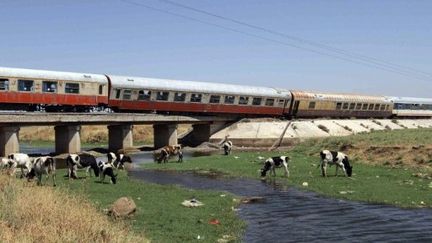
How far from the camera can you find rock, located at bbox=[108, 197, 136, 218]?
60.1ft

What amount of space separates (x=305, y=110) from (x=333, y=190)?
57.3 m

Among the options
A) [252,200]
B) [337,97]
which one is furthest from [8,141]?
[337,97]

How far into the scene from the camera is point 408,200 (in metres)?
22.7

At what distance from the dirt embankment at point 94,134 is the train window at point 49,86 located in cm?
3741

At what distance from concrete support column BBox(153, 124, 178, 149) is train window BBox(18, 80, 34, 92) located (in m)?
21.5

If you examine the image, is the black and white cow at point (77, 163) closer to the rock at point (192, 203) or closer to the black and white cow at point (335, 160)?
the rock at point (192, 203)

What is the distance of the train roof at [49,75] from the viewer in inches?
1824

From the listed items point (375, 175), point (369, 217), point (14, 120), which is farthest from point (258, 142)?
point (369, 217)

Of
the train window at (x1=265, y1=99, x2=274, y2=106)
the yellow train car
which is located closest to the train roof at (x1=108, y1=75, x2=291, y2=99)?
the train window at (x1=265, y1=99, x2=274, y2=106)

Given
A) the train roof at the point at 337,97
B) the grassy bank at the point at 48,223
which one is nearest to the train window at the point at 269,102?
the train roof at the point at 337,97

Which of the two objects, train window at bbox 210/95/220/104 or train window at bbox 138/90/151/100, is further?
train window at bbox 210/95/220/104

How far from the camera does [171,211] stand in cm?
2011

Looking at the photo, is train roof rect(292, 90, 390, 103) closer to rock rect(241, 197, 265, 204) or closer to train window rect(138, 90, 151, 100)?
train window rect(138, 90, 151, 100)

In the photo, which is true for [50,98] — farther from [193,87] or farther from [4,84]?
[193,87]
